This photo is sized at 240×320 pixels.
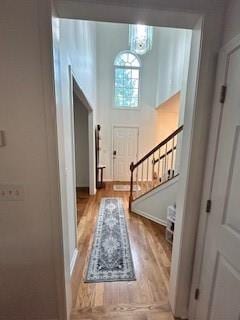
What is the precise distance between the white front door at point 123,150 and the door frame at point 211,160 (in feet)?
15.4

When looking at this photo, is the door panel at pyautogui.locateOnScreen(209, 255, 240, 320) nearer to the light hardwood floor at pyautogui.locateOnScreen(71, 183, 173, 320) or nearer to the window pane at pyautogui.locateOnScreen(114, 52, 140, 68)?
the light hardwood floor at pyautogui.locateOnScreen(71, 183, 173, 320)

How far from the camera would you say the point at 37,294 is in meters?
1.40

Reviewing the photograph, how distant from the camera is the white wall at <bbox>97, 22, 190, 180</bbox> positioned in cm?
545

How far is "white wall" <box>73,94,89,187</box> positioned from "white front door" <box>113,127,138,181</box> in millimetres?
1072

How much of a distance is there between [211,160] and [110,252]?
180 cm

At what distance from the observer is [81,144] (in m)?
5.26

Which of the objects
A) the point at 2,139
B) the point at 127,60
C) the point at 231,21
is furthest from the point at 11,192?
the point at 127,60

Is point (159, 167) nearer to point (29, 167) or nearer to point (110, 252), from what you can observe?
point (110, 252)

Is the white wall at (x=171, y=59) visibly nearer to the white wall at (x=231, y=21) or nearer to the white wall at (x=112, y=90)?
the white wall at (x=112, y=90)

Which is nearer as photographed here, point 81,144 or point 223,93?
point 223,93

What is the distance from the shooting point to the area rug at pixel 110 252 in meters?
2.00

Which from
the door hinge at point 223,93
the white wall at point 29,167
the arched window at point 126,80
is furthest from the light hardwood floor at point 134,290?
the arched window at point 126,80

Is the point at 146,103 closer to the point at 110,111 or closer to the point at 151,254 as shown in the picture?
the point at 110,111

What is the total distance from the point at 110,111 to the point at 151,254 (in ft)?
14.8
